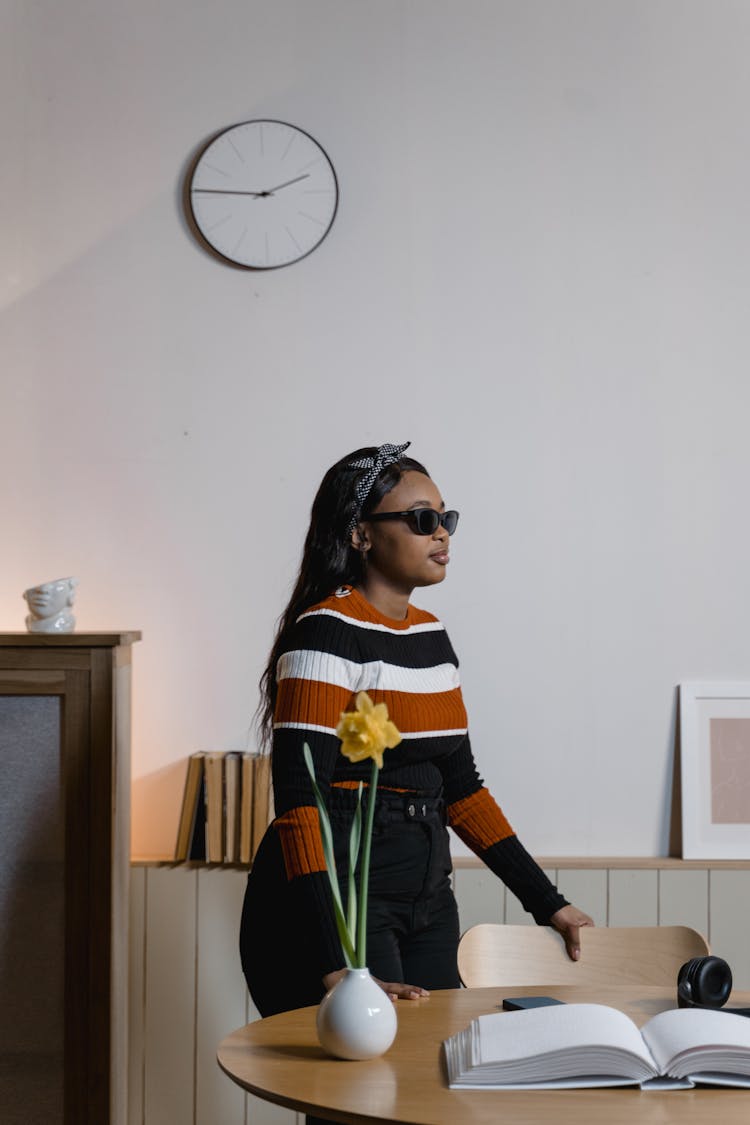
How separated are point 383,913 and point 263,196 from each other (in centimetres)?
186

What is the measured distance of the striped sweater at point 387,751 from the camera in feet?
5.59

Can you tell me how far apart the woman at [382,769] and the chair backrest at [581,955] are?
0.03 meters

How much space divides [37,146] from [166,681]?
1.41 metres

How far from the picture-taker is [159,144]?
2.90 meters

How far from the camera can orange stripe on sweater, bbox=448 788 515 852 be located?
2088 millimetres

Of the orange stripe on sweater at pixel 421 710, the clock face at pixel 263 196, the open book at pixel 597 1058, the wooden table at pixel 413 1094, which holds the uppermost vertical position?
the clock face at pixel 263 196

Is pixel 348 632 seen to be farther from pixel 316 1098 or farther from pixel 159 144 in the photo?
pixel 159 144

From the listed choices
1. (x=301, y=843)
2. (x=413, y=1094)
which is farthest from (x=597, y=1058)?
(x=301, y=843)

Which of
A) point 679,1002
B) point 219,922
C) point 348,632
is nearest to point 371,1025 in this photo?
point 679,1002

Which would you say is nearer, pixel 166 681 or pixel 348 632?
pixel 348 632

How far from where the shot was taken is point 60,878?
7.98 feet

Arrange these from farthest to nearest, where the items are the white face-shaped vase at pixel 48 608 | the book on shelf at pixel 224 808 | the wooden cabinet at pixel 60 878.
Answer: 1. the book on shelf at pixel 224 808
2. the white face-shaped vase at pixel 48 608
3. the wooden cabinet at pixel 60 878

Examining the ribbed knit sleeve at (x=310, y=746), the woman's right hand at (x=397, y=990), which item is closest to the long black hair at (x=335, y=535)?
the ribbed knit sleeve at (x=310, y=746)

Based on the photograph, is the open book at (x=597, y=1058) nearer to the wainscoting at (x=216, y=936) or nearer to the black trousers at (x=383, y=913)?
the black trousers at (x=383, y=913)
